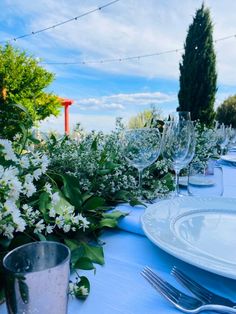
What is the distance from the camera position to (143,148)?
2.50 feet

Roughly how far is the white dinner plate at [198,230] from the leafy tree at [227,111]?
856cm

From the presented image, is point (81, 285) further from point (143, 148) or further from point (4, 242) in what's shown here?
point (143, 148)

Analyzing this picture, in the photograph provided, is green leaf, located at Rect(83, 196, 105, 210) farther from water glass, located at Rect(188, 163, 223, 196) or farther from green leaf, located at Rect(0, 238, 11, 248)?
water glass, located at Rect(188, 163, 223, 196)

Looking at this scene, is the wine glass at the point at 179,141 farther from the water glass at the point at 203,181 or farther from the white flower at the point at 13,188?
the white flower at the point at 13,188

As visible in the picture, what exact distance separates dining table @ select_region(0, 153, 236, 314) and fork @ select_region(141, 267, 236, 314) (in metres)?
0.01

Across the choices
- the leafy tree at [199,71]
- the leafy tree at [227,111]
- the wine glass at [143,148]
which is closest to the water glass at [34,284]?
the wine glass at [143,148]

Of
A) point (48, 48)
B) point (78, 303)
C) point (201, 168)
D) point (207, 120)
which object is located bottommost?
point (78, 303)

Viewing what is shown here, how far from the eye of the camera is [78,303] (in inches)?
14.2

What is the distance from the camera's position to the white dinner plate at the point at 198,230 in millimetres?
404

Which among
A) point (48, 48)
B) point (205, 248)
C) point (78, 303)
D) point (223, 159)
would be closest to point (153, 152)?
point (205, 248)

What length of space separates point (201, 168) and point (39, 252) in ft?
2.24

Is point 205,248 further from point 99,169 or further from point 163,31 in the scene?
point 163,31

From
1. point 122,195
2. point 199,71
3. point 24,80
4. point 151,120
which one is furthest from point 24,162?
point 199,71

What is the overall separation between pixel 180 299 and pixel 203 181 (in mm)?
571
